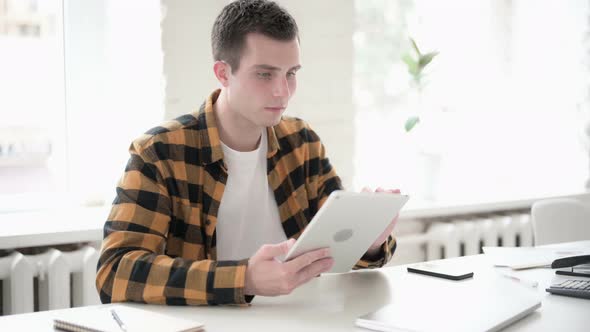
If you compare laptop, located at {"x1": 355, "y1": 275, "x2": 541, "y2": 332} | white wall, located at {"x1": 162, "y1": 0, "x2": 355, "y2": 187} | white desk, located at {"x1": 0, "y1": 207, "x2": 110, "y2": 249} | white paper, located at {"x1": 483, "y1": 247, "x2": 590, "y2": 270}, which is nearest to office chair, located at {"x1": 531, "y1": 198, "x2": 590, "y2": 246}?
white paper, located at {"x1": 483, "y1": 247, "x2": 590, "y2": 270}

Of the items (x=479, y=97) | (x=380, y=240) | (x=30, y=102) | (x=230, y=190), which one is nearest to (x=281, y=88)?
(x=230, y=190)

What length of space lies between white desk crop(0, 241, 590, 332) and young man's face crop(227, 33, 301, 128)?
0.45 meters

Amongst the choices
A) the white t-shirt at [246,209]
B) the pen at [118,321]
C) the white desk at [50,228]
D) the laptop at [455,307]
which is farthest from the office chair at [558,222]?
the pen at [118,321]

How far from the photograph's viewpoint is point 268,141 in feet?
6.35

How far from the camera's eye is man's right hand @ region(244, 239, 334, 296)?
1.36 meters

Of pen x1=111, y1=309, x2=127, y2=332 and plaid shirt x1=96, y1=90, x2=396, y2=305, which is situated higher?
plaid shirt x1=96, y1=90, x2=396, y2=305

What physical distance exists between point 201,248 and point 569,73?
8.21 feet

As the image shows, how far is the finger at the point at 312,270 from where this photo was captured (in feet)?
4.53

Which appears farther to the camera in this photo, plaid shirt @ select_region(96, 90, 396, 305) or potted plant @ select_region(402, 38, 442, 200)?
potted plant @ select_region(402, 38, 442, 200)

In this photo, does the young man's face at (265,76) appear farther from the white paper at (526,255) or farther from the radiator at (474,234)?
the radiator at (474,234)

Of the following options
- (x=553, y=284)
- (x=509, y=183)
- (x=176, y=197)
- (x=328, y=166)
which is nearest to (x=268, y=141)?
(x=328, y=166)

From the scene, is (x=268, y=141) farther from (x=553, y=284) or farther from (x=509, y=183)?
(x=509, y=183)

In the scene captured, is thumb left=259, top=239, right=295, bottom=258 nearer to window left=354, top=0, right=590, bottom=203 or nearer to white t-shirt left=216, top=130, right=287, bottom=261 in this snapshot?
white t-shirt left=216, top=130, right=287, bottom=261

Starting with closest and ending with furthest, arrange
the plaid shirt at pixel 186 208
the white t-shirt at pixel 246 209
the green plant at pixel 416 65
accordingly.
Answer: the plaid shirt at pixel 186 208, the white t-shirt at pixel 246 209, the green plant at pixel 416 65
